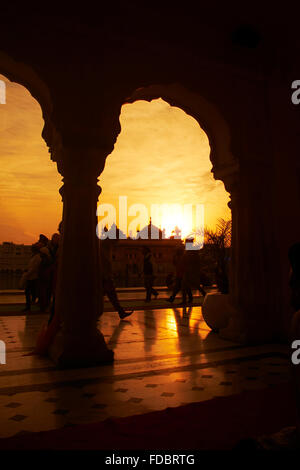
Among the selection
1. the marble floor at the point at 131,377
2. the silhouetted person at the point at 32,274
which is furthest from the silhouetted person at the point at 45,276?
the marble floor at the point at 131,377

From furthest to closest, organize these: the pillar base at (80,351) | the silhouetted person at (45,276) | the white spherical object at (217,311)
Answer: the silhouetted person at (45,276) < the white spherical object at (217,311) < the pillar base at (80,351)

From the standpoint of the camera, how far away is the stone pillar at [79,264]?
4.32 meters

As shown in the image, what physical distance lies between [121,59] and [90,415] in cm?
370

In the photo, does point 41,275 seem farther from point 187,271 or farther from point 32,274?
point 187,271

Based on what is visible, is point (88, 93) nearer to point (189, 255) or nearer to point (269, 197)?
point (269, 197)

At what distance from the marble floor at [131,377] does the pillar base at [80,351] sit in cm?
12

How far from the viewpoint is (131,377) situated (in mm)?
3834

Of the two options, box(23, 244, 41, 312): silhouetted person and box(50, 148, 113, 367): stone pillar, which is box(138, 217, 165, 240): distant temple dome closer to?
box(23, 244, 41, 312): silhouetted person

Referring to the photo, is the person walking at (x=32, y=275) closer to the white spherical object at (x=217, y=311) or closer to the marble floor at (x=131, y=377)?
the marble floor at (x=131, y=377)

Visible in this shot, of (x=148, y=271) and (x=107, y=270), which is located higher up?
(x=107, y=270)

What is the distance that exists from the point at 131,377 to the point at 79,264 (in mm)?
1287

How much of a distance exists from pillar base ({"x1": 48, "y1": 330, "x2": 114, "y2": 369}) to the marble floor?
0.12 meters

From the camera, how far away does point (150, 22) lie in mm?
4770

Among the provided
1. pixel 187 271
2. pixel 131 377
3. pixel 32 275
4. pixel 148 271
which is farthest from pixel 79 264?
pixel 148 271
